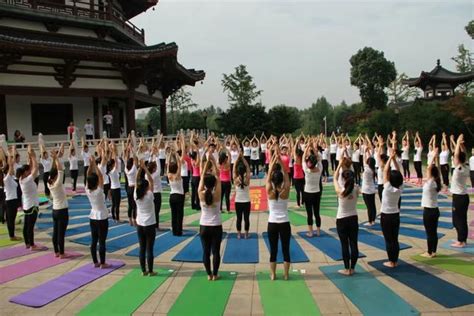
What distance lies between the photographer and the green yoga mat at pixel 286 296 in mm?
5943

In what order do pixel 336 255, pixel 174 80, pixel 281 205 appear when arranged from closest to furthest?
pixel 281 205
pixel 336 255
pixel 174 80

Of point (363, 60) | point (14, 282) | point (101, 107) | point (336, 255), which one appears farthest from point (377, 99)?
point (14, 282)

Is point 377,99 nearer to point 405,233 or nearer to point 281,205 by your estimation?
point 405,233

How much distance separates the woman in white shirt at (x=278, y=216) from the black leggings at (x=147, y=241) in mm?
2182

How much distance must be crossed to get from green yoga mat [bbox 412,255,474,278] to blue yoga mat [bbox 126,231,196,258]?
5.34 m

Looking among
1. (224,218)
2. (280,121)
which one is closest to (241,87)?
(280,121)

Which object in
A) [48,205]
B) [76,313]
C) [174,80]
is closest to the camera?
[76,313]

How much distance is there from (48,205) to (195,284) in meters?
10.1

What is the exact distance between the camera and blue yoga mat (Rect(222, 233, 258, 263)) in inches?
333

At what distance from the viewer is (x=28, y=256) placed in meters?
9.09

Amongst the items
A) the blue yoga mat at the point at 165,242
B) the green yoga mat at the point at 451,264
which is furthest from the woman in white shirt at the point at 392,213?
the blue yoga mat at the point at 165,242

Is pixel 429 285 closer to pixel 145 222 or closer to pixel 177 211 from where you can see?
pixel 145 222

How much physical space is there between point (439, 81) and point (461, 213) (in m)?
38.8

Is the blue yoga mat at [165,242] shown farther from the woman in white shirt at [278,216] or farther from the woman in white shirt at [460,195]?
the woman in white shirt at [460,195]
